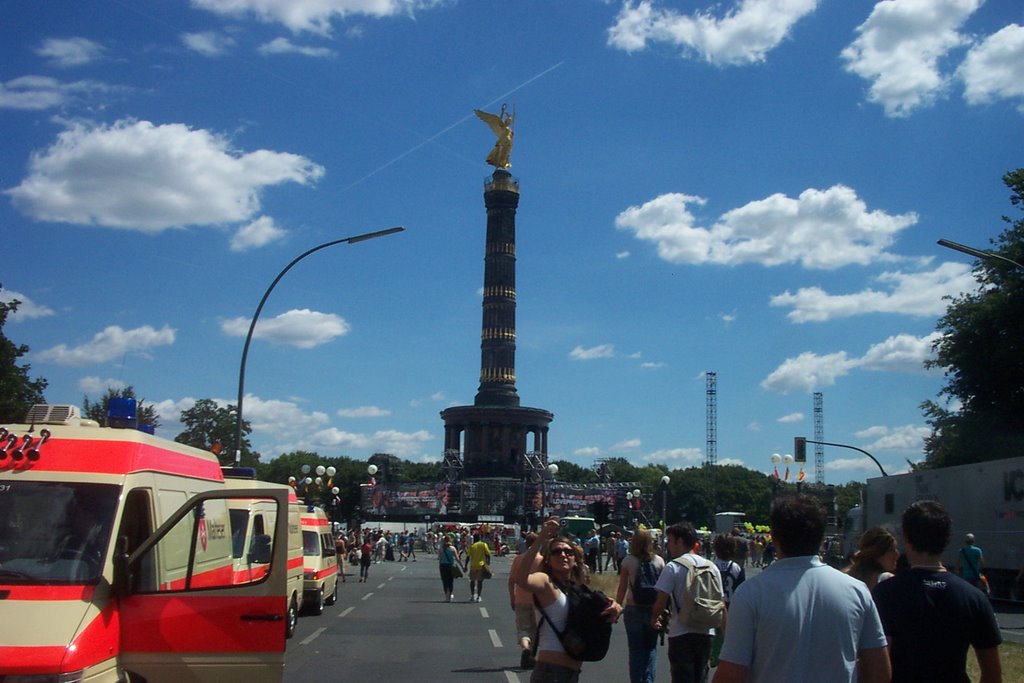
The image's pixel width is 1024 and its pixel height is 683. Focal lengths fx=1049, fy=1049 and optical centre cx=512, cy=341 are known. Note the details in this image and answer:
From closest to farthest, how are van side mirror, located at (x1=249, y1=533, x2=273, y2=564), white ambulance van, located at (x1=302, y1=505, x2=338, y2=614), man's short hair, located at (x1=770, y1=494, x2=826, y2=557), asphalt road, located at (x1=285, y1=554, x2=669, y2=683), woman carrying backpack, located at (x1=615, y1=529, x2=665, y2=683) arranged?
man's short hair, located at (x1=770, y1=494, x2=826, y2=557)
van side mirror, located at (x1=249, y1=533, x2=273, y2=564)
woman carrying backpack, located at (x1=615, y1=529, x2=665, y2=683)
asphalt road, located at (x1=285, y1=554, x2=669, y2=683)
white ambulance van, located at (x1=302, y1=505, x2=338, y2=614)

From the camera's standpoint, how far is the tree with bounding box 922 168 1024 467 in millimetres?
38281

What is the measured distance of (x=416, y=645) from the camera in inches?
Answer: 620

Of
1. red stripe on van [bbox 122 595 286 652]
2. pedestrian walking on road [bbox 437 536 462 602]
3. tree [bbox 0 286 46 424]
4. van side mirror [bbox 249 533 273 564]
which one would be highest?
tree [bbox 0 286 46 424]

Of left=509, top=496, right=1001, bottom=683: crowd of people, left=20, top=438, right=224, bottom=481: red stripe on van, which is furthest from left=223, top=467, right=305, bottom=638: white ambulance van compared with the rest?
left=509, top=496, right=1001, bottom=683: crowd of people

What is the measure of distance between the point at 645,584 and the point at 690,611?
4.24 ft

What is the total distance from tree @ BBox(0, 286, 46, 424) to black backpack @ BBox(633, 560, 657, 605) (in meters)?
35.2

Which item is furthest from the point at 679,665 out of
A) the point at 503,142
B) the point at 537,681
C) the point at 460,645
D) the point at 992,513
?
the point at 503,142

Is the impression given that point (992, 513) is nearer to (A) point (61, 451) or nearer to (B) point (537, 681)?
(B) point (537, 681)

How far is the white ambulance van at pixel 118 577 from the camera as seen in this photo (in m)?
6.20

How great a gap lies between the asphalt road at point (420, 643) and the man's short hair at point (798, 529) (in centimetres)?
837

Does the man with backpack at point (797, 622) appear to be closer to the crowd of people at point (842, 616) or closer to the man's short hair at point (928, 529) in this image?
the crowd of people at point (842, 616)

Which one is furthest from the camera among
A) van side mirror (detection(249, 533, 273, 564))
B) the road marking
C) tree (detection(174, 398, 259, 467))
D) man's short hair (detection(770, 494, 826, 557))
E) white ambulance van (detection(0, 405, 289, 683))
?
tree (detection(174, 398, 259, 467))

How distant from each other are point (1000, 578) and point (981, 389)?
1659 cm

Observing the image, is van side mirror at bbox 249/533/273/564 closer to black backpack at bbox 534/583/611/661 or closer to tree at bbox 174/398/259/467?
black backpack at bbox 534/583/611/661
